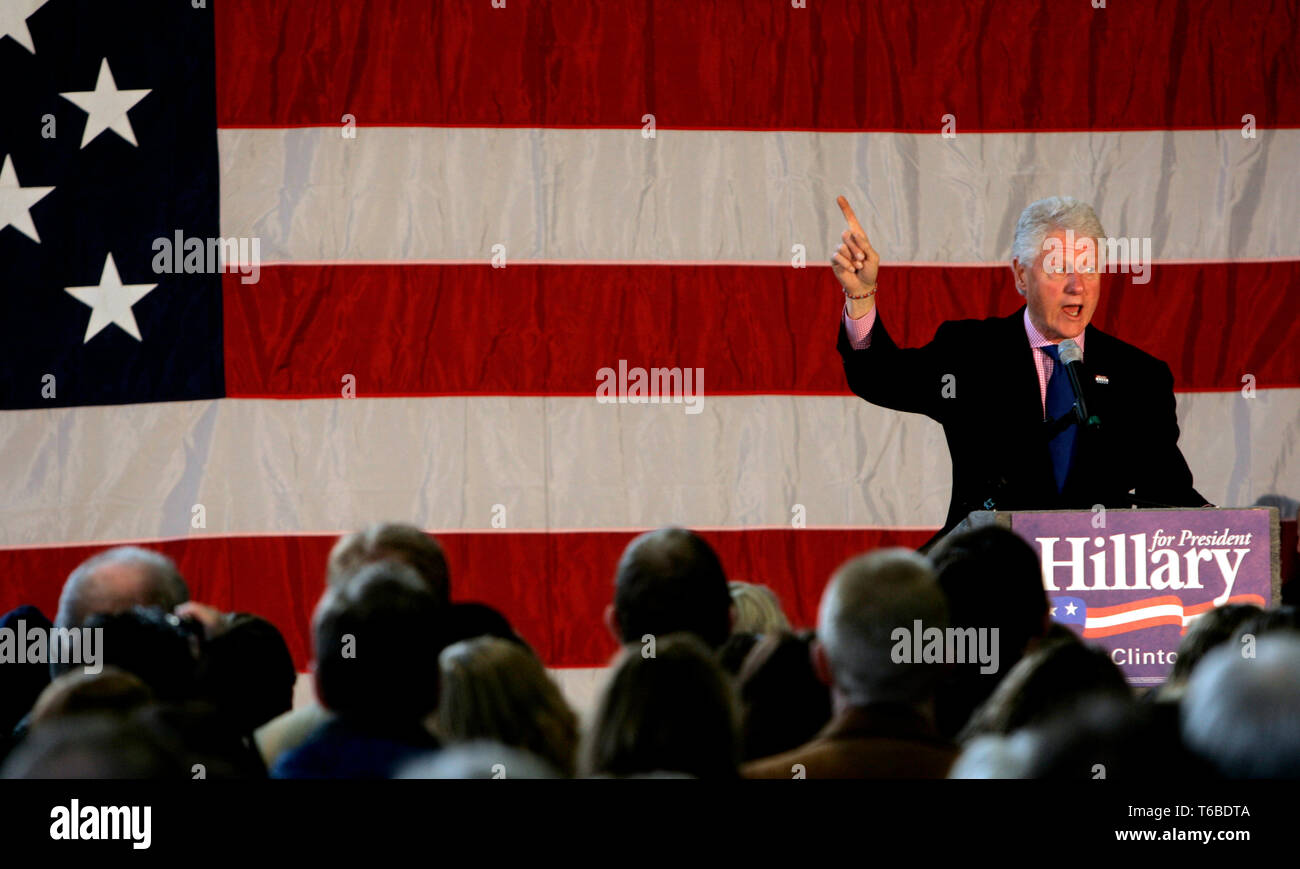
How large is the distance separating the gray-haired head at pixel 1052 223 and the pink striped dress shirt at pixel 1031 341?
23 cm

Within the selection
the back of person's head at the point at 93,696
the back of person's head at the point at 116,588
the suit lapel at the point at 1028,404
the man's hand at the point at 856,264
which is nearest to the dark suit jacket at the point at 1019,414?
the suit lapel at the point at 1028,404

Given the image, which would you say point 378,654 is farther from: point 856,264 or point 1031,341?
point 1031,341

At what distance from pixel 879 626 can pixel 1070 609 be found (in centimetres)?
134

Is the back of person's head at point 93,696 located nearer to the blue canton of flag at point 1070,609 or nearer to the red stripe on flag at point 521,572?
the blue canton of flag at point 1070,609

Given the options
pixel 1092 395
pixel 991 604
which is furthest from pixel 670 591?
pixel 1092 395

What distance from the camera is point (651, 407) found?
5.68 metres

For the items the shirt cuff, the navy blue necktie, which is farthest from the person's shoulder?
the shirt cuff

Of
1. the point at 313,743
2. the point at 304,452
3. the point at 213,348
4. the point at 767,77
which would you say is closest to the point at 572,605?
the point at 304,452

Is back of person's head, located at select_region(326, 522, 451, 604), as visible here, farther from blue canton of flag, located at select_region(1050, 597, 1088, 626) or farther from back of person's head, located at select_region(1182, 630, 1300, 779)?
back of person's head, located at select_region(1182, 630, 1300, 779)

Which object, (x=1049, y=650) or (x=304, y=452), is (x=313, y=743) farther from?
(x=304, y=452)

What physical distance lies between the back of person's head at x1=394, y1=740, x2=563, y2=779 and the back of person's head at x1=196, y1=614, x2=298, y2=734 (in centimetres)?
66

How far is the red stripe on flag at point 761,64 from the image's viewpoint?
223 inches
